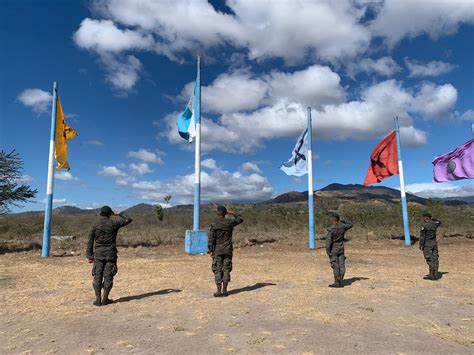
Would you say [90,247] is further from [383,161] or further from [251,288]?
[383,161]

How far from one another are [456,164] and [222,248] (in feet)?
47.7

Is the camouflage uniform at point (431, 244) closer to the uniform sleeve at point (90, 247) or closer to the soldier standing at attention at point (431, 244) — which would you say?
the soldier standing at attention at point (431, 244)

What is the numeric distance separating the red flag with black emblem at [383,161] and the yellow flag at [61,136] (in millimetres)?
15019

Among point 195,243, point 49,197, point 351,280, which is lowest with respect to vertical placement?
point 351,280

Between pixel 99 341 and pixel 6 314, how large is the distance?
2818 millimetres

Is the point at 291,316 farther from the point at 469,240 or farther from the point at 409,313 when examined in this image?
the point at 469,240

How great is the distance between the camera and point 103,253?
784 cm

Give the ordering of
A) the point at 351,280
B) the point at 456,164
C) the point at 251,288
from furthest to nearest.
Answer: the point at 456,164, the point at 351,280, the point at 251,288

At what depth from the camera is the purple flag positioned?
58.3ft

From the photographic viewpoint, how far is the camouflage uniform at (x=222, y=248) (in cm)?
863

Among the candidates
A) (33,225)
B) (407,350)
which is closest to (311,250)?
(407,350)

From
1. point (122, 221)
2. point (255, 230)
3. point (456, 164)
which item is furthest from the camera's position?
point (255, 230)

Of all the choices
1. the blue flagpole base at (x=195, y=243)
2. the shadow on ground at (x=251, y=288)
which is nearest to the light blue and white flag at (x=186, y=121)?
the blue flagpole base at (x=195, y=243)

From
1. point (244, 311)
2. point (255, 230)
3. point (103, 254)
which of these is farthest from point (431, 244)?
point (255, 230)
